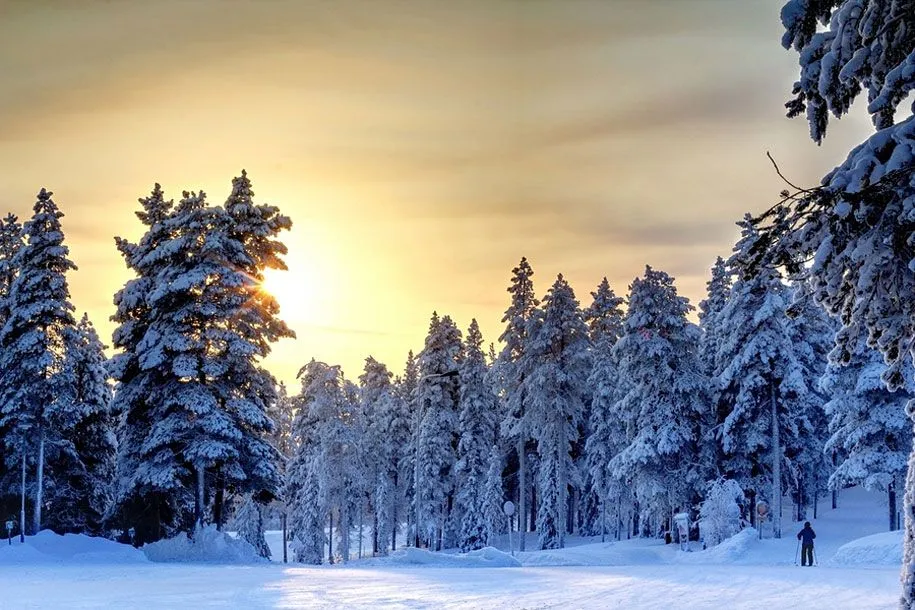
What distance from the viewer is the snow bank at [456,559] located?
3266 centimetres

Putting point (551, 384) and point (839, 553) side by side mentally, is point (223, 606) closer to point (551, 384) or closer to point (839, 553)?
point (839, 553)

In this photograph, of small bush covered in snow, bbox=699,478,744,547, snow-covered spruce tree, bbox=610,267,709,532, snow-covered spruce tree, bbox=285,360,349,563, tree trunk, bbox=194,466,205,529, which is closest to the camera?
tree trunk, bbox=194,466,205,529

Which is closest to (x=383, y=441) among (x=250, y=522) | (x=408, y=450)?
(x=408, y=450)

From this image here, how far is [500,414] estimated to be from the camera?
220ft

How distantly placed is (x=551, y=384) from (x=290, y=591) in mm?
30531

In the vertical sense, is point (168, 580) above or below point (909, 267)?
below

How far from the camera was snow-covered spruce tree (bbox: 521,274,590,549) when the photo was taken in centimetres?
5050

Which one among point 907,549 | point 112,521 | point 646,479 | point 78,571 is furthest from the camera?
point 646,479

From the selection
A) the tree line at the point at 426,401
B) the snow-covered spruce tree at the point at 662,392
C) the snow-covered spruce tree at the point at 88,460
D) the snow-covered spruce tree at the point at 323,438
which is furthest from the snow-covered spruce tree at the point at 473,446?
the snow-covered spruce tree at the point at 88,460

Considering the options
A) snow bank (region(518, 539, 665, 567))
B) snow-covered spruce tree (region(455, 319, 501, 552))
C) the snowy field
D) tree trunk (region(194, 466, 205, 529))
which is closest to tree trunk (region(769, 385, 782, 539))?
the snowy field

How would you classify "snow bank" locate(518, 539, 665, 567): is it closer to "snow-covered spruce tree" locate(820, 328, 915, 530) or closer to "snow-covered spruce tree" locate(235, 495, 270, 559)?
"snow-covered spruce tree" locate(820, 328, 915, 530)

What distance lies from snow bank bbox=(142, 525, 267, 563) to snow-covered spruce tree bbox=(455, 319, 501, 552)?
2999 centimetres

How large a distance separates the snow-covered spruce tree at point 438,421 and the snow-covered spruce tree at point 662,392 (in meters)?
19.1

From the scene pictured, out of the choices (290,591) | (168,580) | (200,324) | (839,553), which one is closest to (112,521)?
(200,324)
